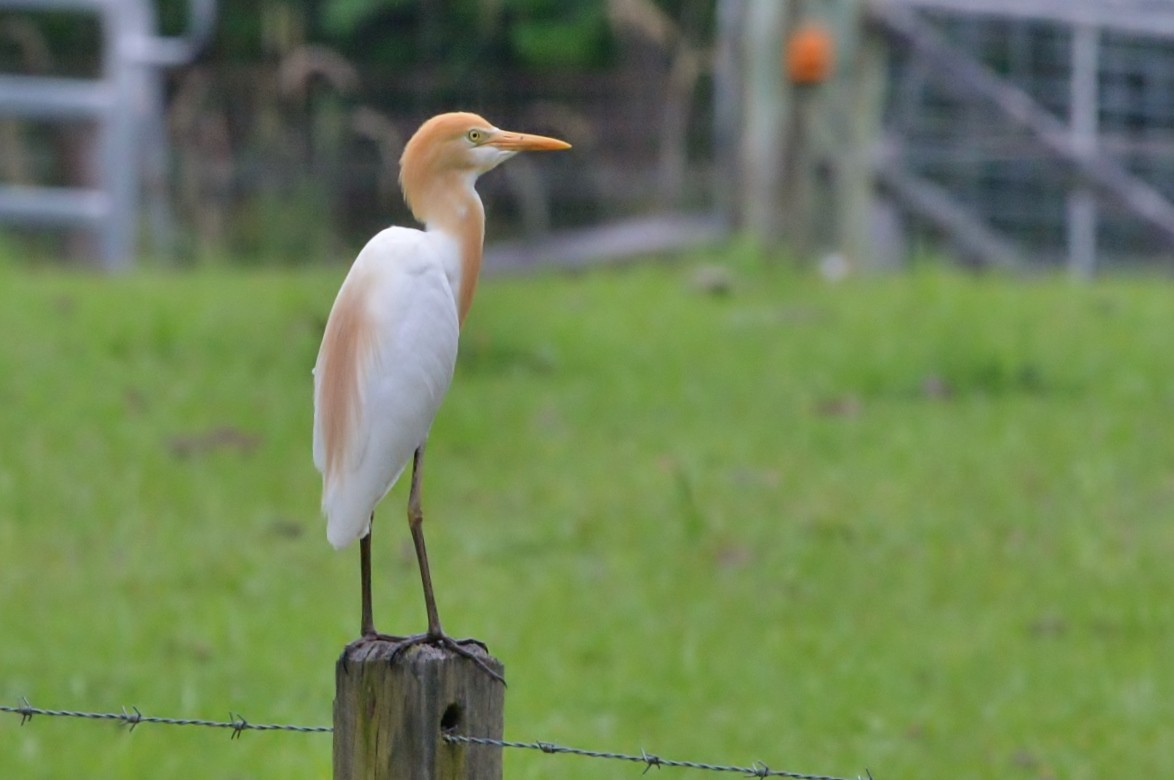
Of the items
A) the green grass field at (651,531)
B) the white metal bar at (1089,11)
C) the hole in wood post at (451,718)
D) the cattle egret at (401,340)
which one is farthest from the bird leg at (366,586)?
the white metal bar at (1089,11)

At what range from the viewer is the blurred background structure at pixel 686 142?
426 inches

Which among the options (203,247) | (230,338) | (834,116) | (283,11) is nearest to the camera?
(230,338)

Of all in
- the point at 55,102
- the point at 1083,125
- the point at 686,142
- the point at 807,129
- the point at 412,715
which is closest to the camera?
the point at 412,715

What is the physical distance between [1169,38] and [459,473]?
7836 millimetres

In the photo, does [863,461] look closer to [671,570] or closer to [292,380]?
[671,570]

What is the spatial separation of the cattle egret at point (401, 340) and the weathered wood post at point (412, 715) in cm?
10

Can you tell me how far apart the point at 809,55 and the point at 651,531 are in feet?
16.2

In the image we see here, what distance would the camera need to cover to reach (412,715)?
8.64 feet

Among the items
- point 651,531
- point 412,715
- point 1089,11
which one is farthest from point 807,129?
point 412,715

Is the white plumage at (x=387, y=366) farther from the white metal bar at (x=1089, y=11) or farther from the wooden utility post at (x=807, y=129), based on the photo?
the white metal bar at (x=1089, y=11)

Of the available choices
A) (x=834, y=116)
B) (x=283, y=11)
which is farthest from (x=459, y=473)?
(x=283, y=11)

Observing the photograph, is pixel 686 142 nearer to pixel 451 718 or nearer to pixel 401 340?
pixel 401 340

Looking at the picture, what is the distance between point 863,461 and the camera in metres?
6.96

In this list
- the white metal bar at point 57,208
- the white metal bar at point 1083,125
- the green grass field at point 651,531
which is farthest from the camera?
the white metal bar at point 1083,125
